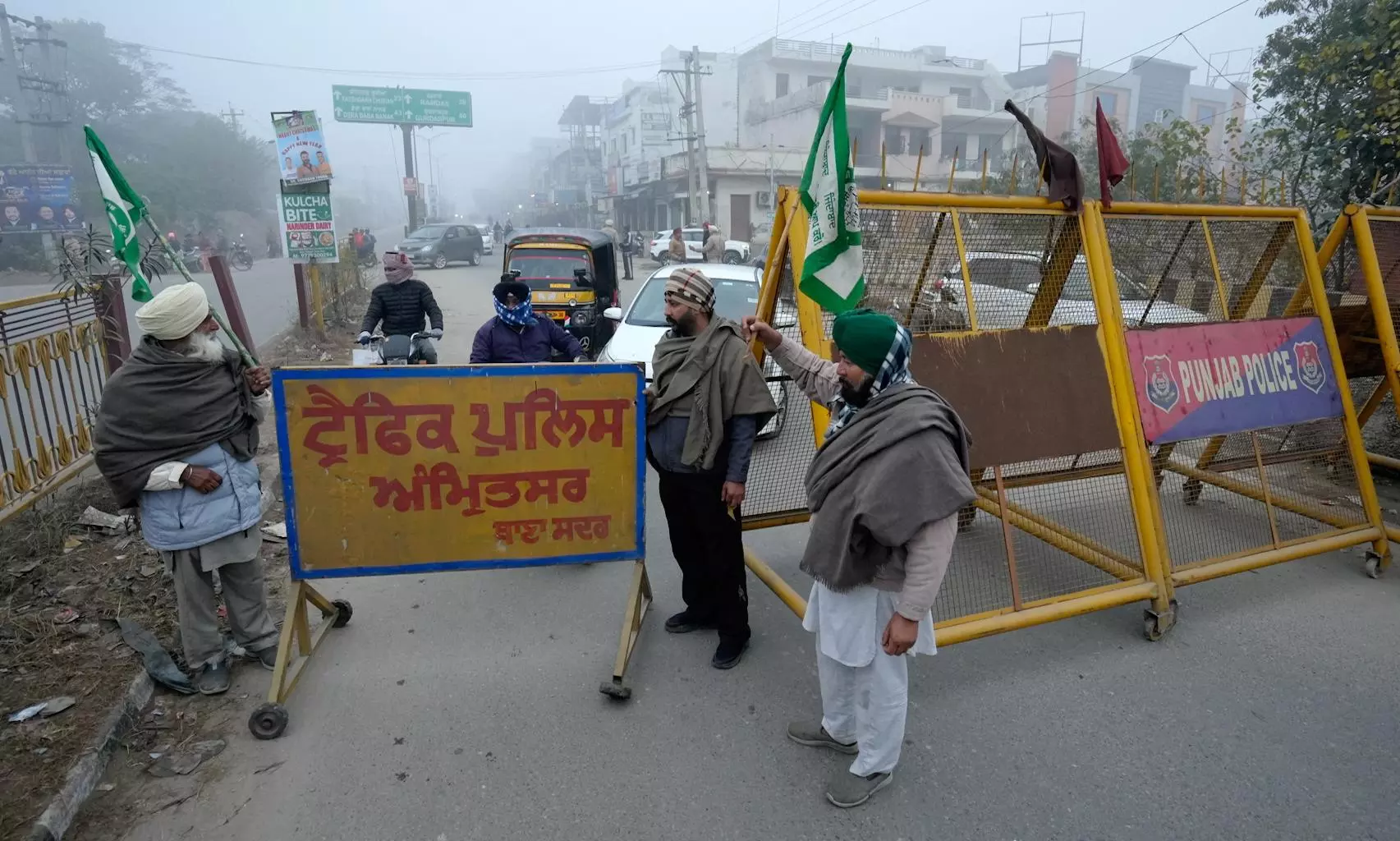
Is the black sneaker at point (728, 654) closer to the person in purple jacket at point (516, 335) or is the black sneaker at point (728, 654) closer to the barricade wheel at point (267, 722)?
the barricade wheel at point (267, 722)

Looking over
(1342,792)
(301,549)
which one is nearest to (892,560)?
(1342,792)

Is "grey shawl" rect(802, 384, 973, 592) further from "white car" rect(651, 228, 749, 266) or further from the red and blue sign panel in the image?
"white car" rect(651, 228, 749, 266)

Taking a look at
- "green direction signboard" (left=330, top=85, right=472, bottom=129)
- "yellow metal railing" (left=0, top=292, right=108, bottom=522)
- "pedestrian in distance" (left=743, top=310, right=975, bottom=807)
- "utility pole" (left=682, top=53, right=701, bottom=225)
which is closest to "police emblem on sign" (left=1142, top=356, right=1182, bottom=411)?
"pedestrian in distance" (left=743, top=310, right=975, bottom=807)

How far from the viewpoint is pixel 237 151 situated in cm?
4944

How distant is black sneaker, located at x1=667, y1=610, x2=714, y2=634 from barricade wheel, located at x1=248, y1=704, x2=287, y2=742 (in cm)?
169

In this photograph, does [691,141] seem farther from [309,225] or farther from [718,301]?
[718,301]

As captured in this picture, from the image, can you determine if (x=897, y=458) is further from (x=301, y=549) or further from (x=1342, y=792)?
(x=301, y=549)

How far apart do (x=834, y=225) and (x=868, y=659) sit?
57.3 inches

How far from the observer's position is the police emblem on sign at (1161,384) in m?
3.81

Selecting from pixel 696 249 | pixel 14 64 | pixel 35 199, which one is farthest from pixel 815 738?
pixel 14 64

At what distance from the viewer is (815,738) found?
9.64ft

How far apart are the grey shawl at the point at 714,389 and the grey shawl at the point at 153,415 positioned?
1.85m

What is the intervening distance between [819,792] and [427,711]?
5.23 feet

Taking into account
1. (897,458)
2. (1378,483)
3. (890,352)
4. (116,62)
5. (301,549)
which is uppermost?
(116,62)
